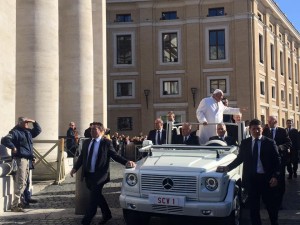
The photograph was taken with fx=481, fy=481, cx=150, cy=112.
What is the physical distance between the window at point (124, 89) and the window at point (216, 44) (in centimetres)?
725

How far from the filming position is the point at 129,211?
828 centimetres

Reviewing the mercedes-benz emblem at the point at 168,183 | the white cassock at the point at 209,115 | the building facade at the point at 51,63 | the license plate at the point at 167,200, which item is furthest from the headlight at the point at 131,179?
the building facade at the point at 51,63

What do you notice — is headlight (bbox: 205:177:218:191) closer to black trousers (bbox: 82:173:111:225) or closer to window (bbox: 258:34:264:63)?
black trousers (bbox: 82:173:111:225)

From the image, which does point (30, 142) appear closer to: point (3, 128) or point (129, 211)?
point (3, 128)

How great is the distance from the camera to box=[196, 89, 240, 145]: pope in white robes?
10.3 metres

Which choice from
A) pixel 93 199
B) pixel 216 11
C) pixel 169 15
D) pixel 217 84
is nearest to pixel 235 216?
pixel 93 199

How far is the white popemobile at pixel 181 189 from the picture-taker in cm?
771

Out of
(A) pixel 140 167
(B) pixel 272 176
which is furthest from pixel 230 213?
(A) pixel 140 167

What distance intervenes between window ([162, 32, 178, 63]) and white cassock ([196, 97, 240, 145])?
30772 millimetres

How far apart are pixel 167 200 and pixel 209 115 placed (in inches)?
130

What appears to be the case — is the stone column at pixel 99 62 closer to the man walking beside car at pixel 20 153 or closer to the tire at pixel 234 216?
the man walking beside car at pixel 20 153

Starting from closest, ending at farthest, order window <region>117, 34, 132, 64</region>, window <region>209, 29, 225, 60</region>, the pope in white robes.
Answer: the pope in white robes
window <region>209, 29, 225, 60</region>
window <region>117, 34, 132, 64</region>

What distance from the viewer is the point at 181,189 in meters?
7.83

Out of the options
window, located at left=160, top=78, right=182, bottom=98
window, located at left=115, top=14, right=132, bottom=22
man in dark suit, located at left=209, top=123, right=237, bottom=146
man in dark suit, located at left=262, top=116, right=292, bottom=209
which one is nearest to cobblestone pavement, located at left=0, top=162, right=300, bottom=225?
man in dark suit, located at left=262, top=116, right=292, bottom=209
